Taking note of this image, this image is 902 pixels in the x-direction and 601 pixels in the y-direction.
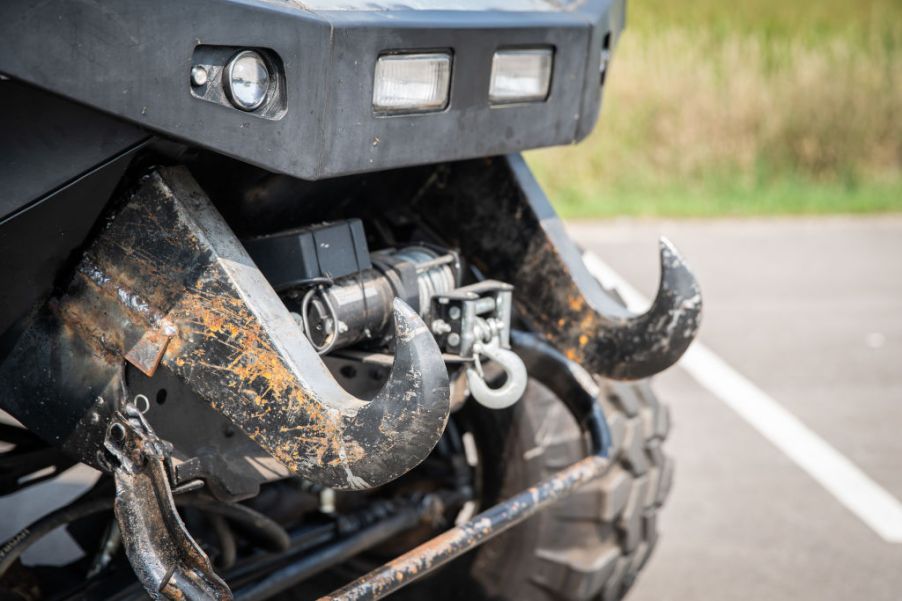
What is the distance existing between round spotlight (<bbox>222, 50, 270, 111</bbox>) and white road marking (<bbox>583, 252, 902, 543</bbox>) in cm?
149

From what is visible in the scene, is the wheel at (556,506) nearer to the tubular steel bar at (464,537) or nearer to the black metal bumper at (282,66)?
the tubular steel bar at (464,537)

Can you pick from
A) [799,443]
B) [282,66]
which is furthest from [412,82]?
[799,443]

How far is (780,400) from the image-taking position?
5.14 m

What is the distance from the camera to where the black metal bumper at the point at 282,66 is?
1.66 metres

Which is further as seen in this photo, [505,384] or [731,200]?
[731,200]

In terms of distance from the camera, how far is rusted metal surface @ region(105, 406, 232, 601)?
1884 mm

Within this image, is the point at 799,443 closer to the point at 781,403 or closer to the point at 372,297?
the point at 781,403

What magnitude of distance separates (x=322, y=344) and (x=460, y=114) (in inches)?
18.9

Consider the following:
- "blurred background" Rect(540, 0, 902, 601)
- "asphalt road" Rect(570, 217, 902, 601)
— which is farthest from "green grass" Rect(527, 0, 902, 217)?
"asphalt road" Rect(570, 217, 902, 601)

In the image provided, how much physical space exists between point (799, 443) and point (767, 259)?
3.15 m

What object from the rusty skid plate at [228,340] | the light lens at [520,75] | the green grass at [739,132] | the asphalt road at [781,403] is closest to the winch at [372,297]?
the rusty skid plate at [228,340]

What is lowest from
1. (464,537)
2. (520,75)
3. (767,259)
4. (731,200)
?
(731,200)

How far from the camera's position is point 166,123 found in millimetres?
1739

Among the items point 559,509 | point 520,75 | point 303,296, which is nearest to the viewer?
point 303,296
